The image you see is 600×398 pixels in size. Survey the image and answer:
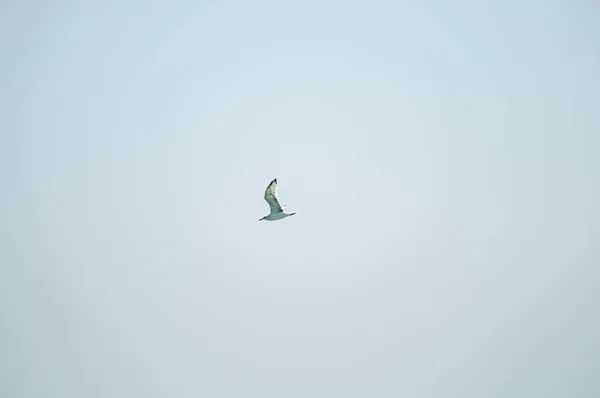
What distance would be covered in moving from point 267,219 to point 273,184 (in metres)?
4.67

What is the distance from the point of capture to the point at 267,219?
68.6 meters

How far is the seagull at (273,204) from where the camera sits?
213 feet

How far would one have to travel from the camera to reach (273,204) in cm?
6656

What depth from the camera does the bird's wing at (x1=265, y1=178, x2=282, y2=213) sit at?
6475 cm

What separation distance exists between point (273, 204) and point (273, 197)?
1.01 meters

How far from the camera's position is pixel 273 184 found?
64.7 m

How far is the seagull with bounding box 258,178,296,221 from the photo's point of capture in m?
64.9

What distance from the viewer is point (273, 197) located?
6569 cm

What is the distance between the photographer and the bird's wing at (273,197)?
212ft
